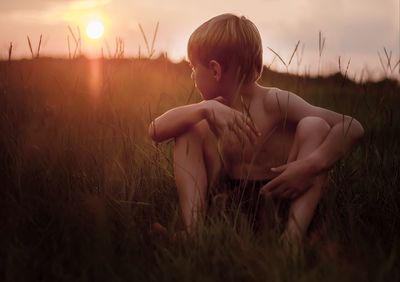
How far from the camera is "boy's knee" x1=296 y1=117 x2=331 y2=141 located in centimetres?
220

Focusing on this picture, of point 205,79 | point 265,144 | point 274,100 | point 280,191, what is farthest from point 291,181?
point 205,79

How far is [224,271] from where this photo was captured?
171 centimetres

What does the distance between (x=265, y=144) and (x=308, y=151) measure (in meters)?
0.22

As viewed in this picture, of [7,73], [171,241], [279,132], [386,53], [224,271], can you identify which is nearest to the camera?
[224,271]

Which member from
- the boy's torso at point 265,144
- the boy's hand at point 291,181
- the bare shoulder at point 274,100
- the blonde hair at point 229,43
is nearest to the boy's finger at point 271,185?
the boy's hand at point 291,181

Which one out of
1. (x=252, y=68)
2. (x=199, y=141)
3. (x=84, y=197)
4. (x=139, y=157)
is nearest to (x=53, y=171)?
(x=84, y=197)

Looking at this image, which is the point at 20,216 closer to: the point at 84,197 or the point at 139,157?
the point at 84,197

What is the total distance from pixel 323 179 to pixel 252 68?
557 millimetres

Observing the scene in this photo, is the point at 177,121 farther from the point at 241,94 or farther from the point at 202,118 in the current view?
the point at 241,94

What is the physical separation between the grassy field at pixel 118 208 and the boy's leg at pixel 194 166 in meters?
0.07

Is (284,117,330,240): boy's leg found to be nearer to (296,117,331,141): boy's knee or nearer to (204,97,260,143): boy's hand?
(296,117,331,141): boy's knee

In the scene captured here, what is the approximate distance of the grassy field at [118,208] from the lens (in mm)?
1700

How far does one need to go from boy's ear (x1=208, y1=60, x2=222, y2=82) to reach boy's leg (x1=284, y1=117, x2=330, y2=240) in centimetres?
42

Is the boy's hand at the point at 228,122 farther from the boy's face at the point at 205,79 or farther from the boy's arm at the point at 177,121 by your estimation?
the boy's face at the point at 205,79
